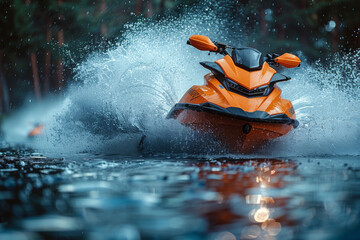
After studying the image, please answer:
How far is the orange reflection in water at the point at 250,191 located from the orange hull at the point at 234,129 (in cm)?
86

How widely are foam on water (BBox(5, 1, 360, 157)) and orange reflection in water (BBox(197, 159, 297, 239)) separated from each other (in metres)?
1.73

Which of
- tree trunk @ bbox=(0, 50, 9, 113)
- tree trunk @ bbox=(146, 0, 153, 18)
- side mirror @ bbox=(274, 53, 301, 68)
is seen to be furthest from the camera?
tree trunk @ bbox=(0, 50, 9, 113)

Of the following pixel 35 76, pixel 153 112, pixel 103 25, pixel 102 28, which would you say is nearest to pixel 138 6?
pixel 103 25

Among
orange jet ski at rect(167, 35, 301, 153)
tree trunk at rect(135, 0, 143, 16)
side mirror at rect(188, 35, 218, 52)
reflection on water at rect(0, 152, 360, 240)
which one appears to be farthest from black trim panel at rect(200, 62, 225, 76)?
tree trunk at rect(135, 0, 143, 16)

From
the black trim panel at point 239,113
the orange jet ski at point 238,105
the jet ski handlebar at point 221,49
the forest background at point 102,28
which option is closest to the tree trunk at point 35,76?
the forest background at point 102,28

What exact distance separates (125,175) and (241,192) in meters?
1.18

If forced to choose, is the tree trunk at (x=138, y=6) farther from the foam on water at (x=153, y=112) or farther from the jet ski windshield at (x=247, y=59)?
the jet ski windshield at (x=247, y=59)

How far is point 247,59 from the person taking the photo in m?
6.30

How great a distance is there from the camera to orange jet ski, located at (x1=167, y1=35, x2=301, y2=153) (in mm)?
5590

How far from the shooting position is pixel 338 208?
246cm

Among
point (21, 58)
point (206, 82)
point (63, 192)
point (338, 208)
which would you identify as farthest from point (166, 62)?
point (21, 58)

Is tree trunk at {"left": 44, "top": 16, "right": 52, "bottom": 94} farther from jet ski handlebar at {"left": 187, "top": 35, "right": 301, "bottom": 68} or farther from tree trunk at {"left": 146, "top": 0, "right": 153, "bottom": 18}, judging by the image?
jet ski handlebar at {"left": 187, "top": 35, "right": 301, "bottom": 68}

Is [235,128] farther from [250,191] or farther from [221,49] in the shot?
[250,191]

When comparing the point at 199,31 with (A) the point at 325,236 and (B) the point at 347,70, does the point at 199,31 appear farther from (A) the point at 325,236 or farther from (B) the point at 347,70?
(A) the point at 325,236
